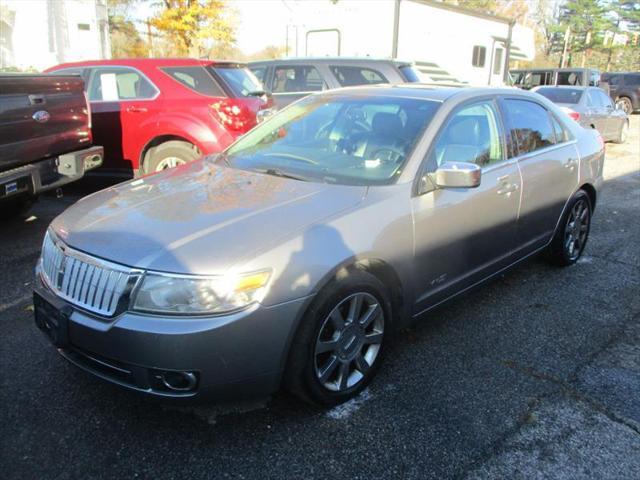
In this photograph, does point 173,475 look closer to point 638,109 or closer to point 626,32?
point 638,109

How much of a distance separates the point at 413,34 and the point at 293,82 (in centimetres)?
373

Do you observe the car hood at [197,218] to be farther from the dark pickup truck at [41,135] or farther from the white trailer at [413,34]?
the white trailer at [413,34]

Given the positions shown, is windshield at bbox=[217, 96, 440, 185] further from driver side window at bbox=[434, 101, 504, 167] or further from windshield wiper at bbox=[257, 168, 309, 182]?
driver side window at bbox=[434, 101, 504, 167]

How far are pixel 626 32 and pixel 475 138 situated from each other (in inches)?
2076

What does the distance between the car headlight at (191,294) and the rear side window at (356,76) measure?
648 cm

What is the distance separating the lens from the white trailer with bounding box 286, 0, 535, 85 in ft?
36.4

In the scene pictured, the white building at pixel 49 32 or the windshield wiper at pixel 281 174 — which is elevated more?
the white building at pixel 49 32

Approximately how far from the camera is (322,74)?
28.3 ft

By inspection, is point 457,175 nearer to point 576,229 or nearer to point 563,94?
point 576,229

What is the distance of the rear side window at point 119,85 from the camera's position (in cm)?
671

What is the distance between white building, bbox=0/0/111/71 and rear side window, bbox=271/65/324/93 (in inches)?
819

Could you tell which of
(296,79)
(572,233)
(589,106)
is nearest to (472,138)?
(572,233)

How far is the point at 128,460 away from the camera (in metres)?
2.45

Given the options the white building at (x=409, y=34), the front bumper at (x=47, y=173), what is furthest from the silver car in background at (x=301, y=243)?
the white building at (x=409, y=34)
